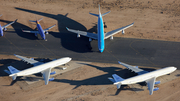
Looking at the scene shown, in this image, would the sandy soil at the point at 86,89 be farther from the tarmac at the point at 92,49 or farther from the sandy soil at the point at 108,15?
the sandy soil at the point at 108,15

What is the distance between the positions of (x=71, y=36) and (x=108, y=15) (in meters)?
21.2

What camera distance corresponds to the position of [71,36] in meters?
73.8

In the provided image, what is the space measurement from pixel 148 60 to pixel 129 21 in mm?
21465

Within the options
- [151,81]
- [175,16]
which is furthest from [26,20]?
[175,16]

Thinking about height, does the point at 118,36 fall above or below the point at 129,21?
below

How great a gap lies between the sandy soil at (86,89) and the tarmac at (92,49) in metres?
5.71

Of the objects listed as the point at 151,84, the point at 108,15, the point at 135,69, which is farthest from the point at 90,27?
the point at 151,84

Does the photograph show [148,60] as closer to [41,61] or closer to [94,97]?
[94,97]

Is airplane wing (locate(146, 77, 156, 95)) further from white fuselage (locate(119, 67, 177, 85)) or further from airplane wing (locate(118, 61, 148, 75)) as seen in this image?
airplane wing (locate(118, 61, 148, 75))

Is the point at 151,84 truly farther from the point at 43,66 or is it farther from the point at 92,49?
the point at 43,66

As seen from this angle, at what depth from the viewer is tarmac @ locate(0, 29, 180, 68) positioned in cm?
6525

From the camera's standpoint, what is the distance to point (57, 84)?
61.6m

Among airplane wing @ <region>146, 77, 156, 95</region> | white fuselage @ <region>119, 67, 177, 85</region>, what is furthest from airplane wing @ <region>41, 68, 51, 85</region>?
airplane wing @ <region>146, 77, 156, 95</region>

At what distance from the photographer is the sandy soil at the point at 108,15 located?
238 ft
